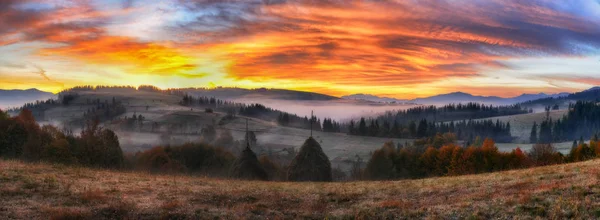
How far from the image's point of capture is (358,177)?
121 metres

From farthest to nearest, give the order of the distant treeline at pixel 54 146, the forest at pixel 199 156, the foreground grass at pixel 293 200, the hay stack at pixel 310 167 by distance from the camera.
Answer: the forest at pixel 199 156, the distant treeline at pixel 54 146, the hay stack at pixel 310 167, the foreground grass at pixel 293 200

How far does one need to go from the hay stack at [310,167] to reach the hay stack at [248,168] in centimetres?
619

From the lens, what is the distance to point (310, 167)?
7881 cm

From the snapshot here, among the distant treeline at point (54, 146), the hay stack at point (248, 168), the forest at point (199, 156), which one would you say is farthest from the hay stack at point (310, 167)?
the distant treeline at point (54, 146)

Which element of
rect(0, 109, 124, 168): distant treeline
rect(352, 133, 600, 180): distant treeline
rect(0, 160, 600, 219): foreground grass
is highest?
rect(0, 160, 600, 219): foreground grass

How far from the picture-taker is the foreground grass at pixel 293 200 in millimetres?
20391

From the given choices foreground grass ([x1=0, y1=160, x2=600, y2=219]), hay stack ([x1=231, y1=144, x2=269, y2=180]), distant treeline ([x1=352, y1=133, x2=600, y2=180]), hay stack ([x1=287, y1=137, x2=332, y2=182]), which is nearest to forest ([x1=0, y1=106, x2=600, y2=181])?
distant treeline ([x1=352, y1=133, x2=600, y2=180])

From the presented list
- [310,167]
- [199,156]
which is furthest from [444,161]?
[199,156]

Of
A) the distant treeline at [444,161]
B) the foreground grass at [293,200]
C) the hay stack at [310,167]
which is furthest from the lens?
the distant treeline at [444,161]

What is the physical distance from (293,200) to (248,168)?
55106mm

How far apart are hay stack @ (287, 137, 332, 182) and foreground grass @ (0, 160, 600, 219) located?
4662 centimetres

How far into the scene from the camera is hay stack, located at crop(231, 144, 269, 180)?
3191 inches

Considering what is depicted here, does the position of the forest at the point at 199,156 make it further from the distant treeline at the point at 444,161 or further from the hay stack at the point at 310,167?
the hay stack at the point at 310,167

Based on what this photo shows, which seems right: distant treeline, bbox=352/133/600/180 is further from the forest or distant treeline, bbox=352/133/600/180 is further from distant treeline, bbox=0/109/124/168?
distant treeline, bbox=0/109/124/168
